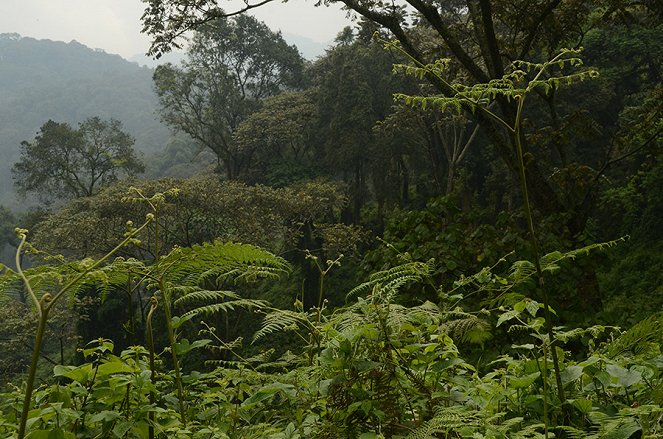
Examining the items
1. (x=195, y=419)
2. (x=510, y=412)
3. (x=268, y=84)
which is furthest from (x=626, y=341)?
(x=268, y=84)

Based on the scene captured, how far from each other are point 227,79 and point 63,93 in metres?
91.2

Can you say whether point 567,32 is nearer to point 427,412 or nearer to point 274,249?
point 427,412

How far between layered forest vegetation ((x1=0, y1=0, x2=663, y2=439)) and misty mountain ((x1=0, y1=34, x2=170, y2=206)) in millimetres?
58342

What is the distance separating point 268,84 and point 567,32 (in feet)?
82.8

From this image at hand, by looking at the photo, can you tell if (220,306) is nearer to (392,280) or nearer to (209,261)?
(209,261)

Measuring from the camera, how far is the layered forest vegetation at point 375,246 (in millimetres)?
1463

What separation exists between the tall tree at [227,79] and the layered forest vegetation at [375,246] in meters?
0.17

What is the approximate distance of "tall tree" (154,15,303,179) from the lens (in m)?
27.9

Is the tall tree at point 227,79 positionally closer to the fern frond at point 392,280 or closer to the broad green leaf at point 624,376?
the fern frond at point 392,280

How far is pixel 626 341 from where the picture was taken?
1690 millimetres

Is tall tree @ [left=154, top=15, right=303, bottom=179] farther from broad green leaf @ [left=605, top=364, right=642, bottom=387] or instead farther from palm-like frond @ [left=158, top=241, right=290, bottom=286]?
broad green leaf @ [left=605, top=364, right=642, bottom=387]

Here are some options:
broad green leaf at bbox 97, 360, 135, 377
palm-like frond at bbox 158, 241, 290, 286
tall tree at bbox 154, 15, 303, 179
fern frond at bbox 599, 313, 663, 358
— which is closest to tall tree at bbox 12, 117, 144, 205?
tall tree at bbox 154, 15, 303, 179

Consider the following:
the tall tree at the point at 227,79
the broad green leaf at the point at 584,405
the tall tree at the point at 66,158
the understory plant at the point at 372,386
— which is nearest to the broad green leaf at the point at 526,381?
the understory plant at the point at 372,386

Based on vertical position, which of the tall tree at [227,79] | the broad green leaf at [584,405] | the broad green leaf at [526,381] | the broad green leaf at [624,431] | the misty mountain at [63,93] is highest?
the misty mountain at [63,93]
